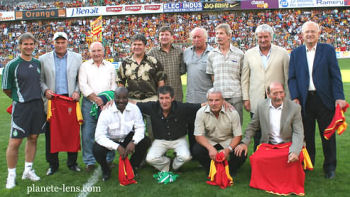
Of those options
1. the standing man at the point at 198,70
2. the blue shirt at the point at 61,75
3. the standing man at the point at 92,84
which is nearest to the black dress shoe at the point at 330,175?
the standing man at the point at 198,70

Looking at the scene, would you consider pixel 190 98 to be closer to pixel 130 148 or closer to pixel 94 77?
pixel 130 148

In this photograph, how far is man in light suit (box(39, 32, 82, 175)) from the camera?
4.64 meters

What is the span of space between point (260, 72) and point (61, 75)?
8.94 feet

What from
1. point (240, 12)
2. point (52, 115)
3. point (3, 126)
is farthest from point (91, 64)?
point (240, 12)

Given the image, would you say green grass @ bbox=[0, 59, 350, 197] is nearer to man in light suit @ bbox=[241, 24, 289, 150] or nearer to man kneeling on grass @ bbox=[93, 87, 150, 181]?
man kneeling on grass @ bbox=[93, 87, 150, 181]

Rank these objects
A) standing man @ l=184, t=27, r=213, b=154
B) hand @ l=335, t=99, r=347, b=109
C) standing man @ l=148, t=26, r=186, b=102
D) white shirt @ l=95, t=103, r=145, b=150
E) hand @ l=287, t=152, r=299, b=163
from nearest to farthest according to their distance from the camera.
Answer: hand @ l=287, t=152, r=299, b=163 < hand @ l=335, t=99, r=347, b=109 < white shirt @ l=95, t=103, r=145, b=150 < standing man @ l=184, t=27, r=213, b=154 < standing man @ l=148, t=26, r=186, b=102

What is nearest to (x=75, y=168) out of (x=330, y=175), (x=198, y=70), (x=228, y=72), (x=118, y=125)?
(x=118, y=125)

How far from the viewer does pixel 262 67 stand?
451cm

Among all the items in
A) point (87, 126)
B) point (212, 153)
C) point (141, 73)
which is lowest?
point (212, 153)

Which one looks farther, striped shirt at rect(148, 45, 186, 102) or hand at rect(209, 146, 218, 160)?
striped shirt at rect(148, 45, 186, 102)

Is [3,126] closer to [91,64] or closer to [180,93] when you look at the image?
[91,64]

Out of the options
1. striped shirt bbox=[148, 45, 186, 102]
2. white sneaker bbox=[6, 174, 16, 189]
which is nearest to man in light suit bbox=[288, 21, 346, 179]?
striped shirt bbox=[148, 45, 186, 102]

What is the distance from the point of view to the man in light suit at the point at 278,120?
13.2ft

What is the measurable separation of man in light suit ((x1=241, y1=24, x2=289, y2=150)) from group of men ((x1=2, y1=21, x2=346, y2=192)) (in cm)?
1
